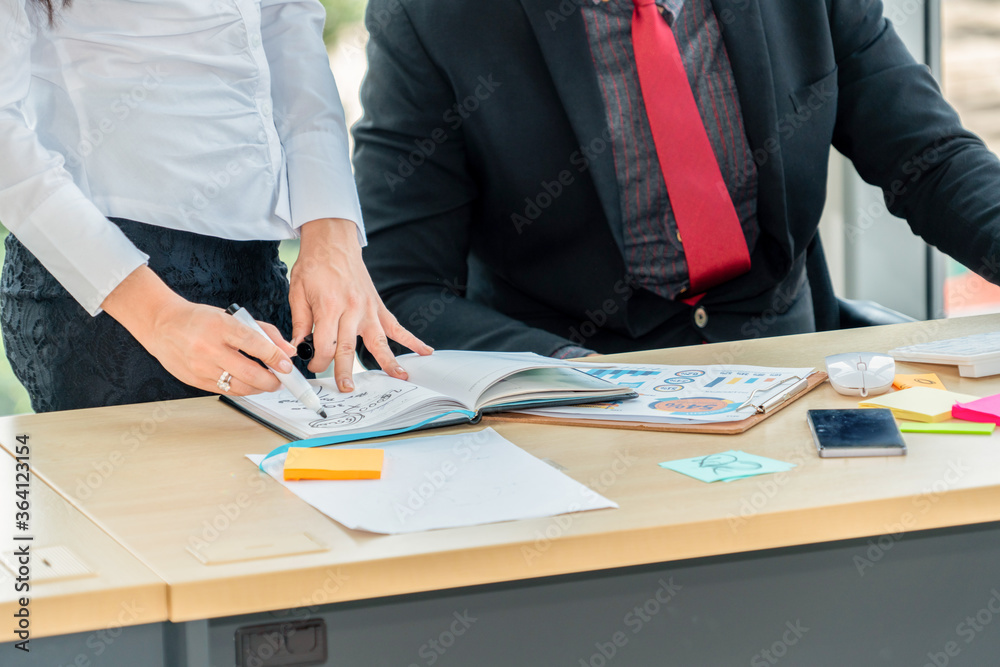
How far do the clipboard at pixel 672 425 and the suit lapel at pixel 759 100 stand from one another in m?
0.54

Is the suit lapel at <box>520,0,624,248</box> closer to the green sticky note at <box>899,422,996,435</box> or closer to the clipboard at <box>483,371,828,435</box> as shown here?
the clipboard at <box>483,371,828,435</box>

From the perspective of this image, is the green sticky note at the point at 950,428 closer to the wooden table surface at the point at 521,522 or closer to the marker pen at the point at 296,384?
the wooden table surface at the point at 521,522

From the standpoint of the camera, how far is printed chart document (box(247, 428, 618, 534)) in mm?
660

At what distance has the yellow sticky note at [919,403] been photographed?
0.83 meters

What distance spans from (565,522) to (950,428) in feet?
1.21

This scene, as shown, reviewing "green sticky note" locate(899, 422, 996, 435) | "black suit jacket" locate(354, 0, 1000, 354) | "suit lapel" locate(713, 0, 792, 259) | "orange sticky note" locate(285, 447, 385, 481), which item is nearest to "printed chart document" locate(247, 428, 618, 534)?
"orange sticky note" locate(285, 447, 385, 481)

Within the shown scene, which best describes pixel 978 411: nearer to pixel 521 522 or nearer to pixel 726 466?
pixel 726 466

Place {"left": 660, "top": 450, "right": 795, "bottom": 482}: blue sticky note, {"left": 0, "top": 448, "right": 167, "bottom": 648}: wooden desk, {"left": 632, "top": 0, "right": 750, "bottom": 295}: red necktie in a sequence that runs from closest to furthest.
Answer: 1. {"left": 0, "top": 448, "right": 167, "bottom": 648}: wooden desk
2. {"left": 660, "top": 450, "right": 795, "bottom": 482}: blue sticky note
3. {"left": 632, "top": 0, "right": 750, "bottom": 295}: red necktie

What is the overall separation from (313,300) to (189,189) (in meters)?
0.18

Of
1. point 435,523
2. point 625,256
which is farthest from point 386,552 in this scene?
point 625,256

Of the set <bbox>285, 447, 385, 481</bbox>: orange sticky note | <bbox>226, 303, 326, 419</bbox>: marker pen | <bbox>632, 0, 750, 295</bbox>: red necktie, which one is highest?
<bbox>632, 0, 750, 295</bbox>: red necktie

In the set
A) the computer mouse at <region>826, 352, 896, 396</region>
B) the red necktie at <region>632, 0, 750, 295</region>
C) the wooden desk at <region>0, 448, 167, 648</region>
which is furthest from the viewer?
the red necktie at <region>632, 0, 750, 295</region>

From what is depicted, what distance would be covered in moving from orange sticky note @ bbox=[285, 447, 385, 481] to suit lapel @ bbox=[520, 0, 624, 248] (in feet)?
2.48

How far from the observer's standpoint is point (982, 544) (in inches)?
29.4
